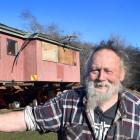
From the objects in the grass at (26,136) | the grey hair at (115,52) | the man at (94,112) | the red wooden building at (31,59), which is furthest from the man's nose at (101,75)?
the red wooden building at (31,59)

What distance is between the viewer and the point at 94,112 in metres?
3.73

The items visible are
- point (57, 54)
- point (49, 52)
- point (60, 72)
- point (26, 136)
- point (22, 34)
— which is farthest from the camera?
point (60, 72)

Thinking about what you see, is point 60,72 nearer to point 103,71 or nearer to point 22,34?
point 22,34

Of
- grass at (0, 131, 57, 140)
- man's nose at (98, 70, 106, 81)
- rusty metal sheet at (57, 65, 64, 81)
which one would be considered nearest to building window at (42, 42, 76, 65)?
rusty metal sheet at (57, 65, 64, 81)

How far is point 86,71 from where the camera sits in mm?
3832

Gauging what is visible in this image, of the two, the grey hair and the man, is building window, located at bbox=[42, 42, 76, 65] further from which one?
the man

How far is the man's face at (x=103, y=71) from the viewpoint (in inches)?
146

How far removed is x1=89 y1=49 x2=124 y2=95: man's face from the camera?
146 inches

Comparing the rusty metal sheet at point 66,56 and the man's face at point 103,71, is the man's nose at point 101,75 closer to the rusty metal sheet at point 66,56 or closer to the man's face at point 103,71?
the man's face at point 103,71

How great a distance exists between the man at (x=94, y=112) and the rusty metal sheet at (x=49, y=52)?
91.0 feet

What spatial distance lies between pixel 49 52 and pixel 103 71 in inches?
1149

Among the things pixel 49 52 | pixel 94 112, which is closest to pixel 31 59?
pixel 49 52

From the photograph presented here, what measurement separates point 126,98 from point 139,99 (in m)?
0.13

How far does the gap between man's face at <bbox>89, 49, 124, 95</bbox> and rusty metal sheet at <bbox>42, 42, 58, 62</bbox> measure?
27788 mm
